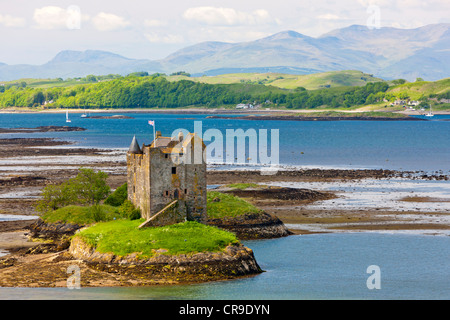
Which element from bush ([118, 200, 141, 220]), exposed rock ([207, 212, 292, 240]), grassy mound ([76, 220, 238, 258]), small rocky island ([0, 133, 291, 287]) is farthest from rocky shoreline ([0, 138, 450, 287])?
bush ([118, 200, 141, 220])

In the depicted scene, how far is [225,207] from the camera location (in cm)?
6819

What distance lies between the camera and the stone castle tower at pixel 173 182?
55.0 meters

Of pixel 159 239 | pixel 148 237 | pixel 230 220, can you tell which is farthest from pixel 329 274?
pixel 230 220

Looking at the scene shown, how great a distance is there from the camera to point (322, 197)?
9031cm

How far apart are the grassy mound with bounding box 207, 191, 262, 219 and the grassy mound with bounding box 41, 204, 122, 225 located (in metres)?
9.28

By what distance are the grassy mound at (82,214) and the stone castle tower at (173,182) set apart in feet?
20.8

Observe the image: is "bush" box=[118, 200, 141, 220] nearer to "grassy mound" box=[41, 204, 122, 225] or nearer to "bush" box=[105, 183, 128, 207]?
"grassy mound" box=[41, 204, 122, 225]

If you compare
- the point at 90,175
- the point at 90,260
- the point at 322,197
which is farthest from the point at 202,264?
the point at 322,197

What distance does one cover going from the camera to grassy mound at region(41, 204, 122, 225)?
206 ft

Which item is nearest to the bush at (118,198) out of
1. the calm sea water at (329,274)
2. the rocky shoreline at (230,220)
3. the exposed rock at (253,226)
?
the rocky shoreline at (230,220)

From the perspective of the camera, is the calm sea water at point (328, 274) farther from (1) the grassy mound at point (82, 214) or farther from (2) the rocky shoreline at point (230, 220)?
(1) the grassy mound at point (82, 214)

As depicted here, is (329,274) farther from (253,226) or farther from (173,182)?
(253,226)

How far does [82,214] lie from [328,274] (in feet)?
77.9
